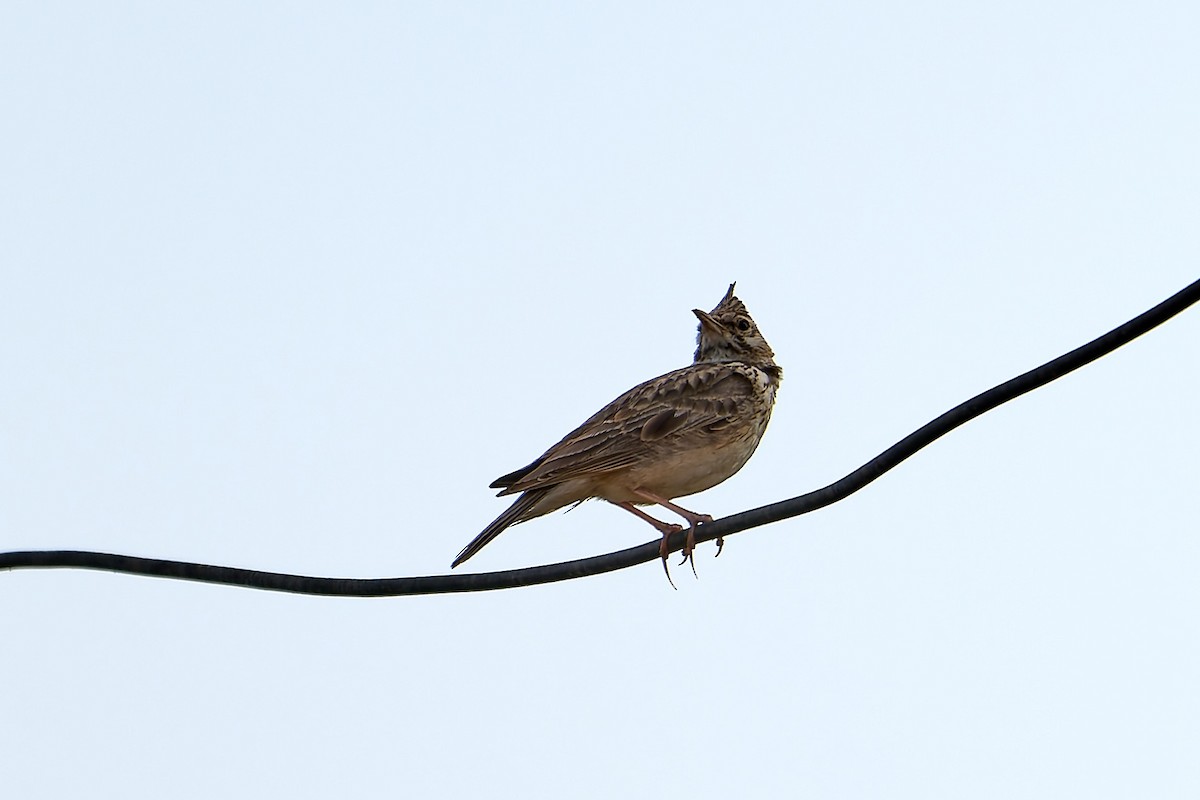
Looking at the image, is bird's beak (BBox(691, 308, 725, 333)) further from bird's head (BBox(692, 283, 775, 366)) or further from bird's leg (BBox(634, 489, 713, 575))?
bird's leg (BBox(634, 489, 713, 575))

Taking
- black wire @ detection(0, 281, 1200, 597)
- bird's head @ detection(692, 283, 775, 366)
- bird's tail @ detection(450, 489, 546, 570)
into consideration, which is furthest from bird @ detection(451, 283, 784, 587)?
black wire @ detection(0, 281, 1200, 597)

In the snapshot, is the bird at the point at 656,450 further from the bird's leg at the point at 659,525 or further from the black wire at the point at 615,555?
the black wire at the point at 615,555

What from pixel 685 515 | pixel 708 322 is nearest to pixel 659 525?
pixel 685 515

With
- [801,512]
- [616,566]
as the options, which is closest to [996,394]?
[801,512]

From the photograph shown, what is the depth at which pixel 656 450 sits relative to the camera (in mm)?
9383

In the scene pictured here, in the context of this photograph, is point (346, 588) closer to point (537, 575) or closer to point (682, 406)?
point (537, 575)

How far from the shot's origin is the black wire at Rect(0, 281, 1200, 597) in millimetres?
4465

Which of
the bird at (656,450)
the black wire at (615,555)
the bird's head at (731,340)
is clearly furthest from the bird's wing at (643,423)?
the black wire at (615,555)

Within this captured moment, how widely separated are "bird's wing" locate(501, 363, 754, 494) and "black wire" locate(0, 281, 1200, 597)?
2.85 m

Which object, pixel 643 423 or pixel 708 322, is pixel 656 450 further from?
pixel 708 322

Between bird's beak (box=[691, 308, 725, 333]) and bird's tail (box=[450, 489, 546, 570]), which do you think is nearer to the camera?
bird's tail (box=[450, 489, 546, 570])

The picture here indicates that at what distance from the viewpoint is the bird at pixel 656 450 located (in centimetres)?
885

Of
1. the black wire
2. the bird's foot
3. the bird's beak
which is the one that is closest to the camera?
the black wire

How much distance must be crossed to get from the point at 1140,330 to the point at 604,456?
Answer: 5.17 meters
